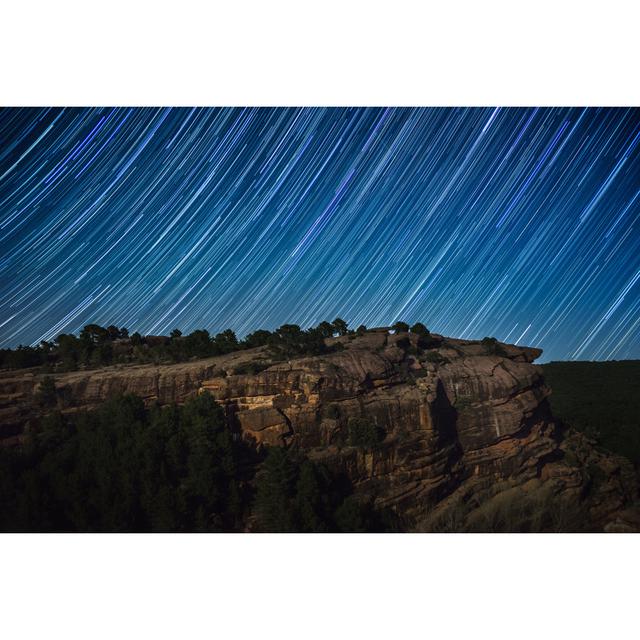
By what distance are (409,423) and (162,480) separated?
7.71 metres

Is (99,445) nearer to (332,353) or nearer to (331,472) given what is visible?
(331,472)

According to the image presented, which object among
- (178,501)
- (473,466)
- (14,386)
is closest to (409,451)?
(473,466)

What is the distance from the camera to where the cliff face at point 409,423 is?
12.7 m

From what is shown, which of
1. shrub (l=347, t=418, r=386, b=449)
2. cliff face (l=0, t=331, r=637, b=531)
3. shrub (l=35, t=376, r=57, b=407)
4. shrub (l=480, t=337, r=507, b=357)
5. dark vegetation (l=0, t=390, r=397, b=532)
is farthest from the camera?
shrub (l=480, t=337, r=507, b=357)

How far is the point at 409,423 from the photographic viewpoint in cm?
1412

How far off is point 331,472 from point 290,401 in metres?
2.70

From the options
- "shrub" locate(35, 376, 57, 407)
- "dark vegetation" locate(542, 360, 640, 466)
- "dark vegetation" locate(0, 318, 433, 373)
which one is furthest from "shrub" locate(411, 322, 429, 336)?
"shrub" locate(35, 376, 57, 407)

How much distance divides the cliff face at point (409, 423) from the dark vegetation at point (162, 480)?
92 centimetres

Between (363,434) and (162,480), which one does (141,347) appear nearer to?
(162,480)

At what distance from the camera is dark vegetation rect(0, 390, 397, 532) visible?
9.48m

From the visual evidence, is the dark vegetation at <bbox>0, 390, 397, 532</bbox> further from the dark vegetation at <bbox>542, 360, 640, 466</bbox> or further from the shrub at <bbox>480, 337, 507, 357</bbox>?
the dark vegetation at <bbox>542, 360, 640, 466</bbox>

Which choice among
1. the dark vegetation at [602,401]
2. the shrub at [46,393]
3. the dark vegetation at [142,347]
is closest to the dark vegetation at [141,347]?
the dark vegetation at [142,347]

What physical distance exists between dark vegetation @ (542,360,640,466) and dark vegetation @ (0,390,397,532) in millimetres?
13180

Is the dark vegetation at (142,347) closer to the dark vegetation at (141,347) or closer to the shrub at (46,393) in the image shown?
the dark vegetation at (141,347)
